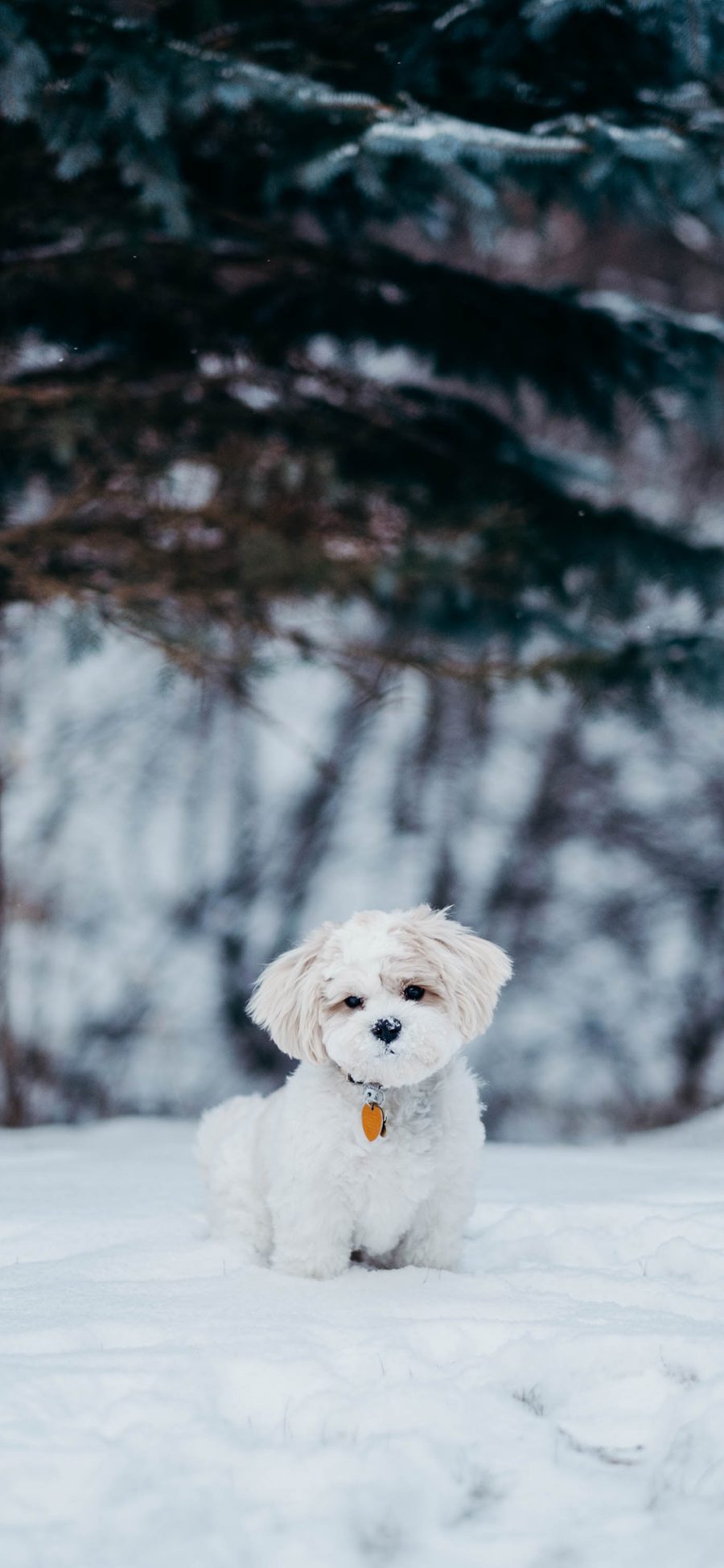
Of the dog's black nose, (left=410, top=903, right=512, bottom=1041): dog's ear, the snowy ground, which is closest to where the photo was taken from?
the snowy ground

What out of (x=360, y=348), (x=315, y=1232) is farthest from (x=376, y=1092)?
(x=360, y=348)

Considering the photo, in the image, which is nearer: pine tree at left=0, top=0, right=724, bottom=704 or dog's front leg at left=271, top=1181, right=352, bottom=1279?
dog's front leg at left=271, top=1181, right=352, bottom=1279

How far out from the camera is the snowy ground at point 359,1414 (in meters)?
1.62

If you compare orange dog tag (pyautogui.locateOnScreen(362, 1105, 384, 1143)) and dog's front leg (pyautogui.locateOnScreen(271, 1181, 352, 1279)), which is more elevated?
orange dog tag (pyautogui.locateOnScreen(362, 1105, 384, 1143))

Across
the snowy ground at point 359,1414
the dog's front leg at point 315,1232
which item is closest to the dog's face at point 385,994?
the dog's front leg at point 315,1232

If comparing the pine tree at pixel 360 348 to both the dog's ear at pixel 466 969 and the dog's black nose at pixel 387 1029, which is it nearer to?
the dog's ear at pixel 466 969

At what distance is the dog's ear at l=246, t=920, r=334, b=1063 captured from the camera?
2.67 meters

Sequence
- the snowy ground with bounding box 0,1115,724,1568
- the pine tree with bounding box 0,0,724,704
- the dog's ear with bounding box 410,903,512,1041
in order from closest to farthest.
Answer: the snowy ground with bounding box 0,1115,724,1568 → the dog's ear with bounding box 410,903,512,1041 → the pine tree with bounding box 0,0,724,704

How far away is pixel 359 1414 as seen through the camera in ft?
6.25

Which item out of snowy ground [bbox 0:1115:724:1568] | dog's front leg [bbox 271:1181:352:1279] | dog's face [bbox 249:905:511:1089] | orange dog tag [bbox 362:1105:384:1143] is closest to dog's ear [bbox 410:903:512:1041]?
dog's face [bbox 249:905:511:1089]

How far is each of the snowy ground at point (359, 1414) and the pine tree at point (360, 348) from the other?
3.18 m

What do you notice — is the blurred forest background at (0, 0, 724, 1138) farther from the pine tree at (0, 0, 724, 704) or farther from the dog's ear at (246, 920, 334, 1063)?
the dog's ear at (246, 920, 334, 1063)

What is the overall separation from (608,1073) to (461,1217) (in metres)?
4.39

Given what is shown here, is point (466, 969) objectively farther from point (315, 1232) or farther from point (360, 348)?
point (360, 348)
